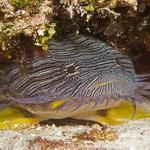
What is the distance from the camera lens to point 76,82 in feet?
12.7

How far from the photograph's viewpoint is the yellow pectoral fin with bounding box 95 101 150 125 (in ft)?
14.5

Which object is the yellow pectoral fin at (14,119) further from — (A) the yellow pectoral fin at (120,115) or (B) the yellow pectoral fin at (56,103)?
(A) the yellow pectoral fin at (120,115)

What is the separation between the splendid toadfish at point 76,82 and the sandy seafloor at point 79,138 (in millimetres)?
220

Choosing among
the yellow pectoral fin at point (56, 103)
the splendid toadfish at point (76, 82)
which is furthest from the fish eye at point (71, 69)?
the yellow pectoral fin at point (56, 103)

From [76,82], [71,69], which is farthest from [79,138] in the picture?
[71,69]

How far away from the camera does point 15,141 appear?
3717 millimetres

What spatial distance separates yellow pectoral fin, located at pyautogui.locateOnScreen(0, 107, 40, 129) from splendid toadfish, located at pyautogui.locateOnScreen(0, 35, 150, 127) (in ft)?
0.54

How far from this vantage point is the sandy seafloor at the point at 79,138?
346 centimetres

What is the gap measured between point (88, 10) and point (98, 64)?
62 centimetres

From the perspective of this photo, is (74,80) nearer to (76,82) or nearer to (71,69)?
(76,82)

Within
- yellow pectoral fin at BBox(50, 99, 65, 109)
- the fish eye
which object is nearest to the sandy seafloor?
yellow pectoral fin at BBox(50, 99, 65, 109)

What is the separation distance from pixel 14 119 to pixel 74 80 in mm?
1130

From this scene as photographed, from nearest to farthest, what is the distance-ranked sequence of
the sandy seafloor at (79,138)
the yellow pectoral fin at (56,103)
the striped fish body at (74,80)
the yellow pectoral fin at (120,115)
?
the sandy seafloor at (79,138) → the striped fish body at (74,80) → the yellow pectoral fin at (56,103) → the yellow pectoral fin at (120,115)

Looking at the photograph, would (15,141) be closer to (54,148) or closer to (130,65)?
(54,148)
